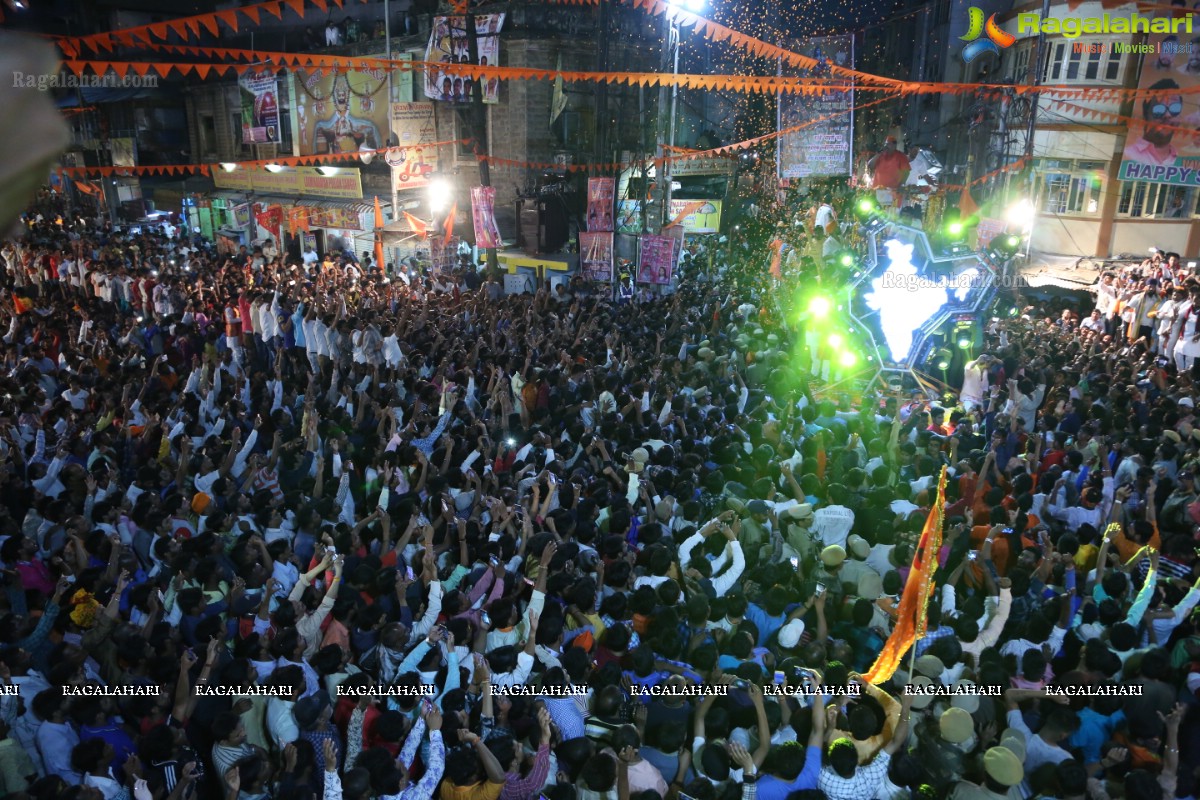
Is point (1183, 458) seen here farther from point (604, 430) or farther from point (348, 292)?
point (348, 292)

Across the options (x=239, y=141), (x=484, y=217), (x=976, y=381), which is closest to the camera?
(x=976, y=381)

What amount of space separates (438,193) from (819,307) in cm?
1217

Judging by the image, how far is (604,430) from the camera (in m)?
8.09

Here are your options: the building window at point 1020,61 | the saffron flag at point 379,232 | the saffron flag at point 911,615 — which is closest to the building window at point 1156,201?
the building window at point 1020,61

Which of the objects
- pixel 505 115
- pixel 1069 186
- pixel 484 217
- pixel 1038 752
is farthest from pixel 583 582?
pixel 1069 186

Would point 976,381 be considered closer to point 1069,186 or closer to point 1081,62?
point 1069,186

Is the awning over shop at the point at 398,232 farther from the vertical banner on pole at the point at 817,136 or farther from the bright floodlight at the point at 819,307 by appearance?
the bright floodlight at the point at 819,307

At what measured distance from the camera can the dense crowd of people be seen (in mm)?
3902

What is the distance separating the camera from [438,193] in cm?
2080

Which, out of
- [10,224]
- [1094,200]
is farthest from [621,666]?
[1094,200]

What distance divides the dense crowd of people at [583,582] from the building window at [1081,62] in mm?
17743

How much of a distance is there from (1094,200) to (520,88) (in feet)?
57.3

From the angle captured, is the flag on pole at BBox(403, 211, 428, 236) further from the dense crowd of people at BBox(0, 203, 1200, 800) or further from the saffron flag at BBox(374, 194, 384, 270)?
the dense crowd of people at BBox(0, 203, 1200, 800)

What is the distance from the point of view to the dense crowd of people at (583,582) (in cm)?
390
